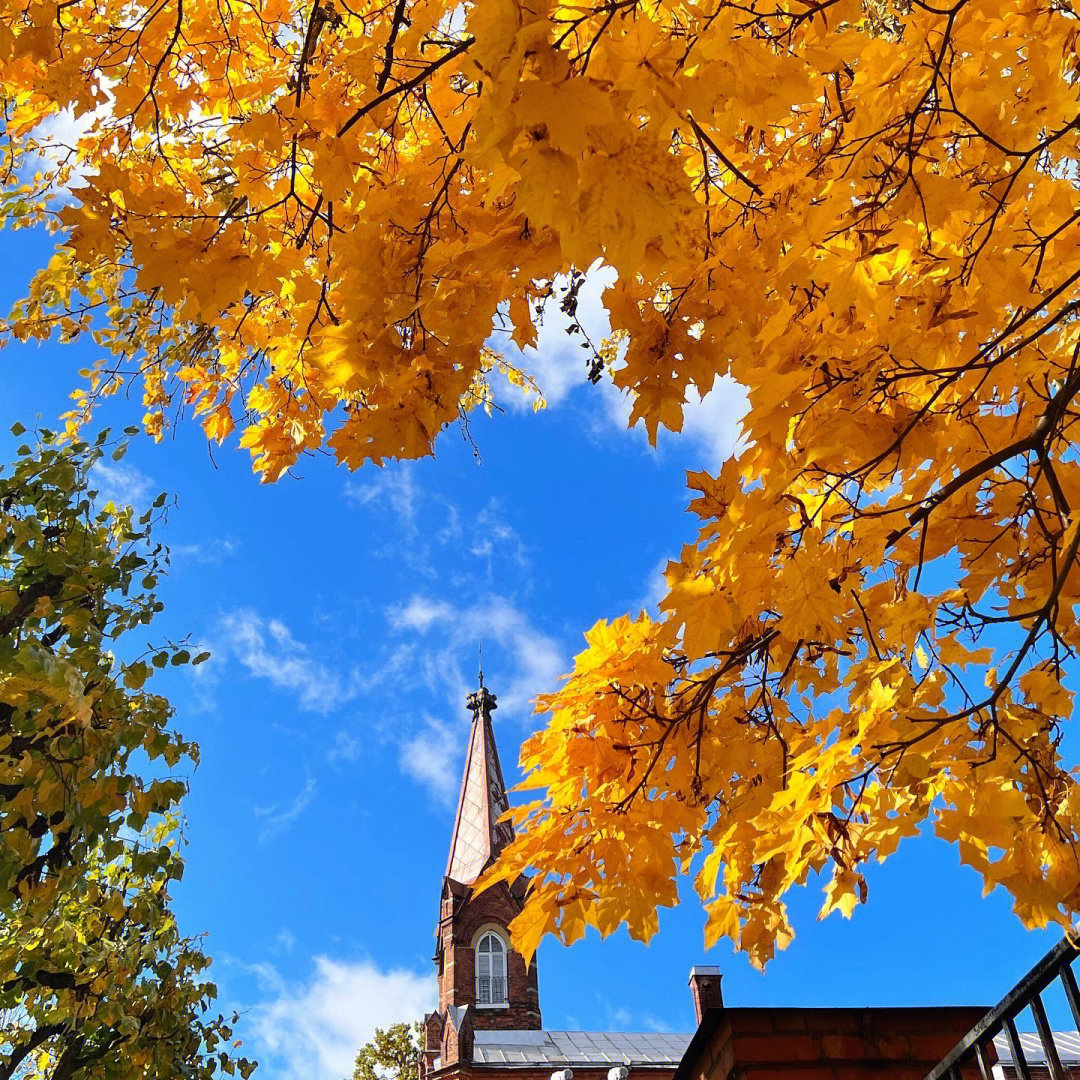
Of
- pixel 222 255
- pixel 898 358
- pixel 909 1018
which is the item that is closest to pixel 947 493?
pixel 898 358

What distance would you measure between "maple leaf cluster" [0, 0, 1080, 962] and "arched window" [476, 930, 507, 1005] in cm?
2094

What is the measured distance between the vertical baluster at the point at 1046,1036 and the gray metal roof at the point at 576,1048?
16944mm

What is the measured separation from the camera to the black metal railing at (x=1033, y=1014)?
1.43 m

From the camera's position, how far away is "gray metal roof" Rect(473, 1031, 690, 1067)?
53.4 feet

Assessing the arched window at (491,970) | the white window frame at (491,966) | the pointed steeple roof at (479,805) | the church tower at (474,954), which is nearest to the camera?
the church tower at (474,954)

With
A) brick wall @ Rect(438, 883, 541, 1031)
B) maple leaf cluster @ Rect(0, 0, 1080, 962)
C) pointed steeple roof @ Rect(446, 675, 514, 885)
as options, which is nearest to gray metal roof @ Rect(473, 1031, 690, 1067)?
brick wall @ Rect(438, 883, 541, 1031)

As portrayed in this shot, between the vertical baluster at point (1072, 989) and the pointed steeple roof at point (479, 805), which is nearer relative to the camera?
the vertical baluster at point (1072, 989)

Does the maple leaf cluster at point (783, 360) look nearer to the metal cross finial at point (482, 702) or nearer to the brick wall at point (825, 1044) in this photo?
the brick wall at point (825, 1044)

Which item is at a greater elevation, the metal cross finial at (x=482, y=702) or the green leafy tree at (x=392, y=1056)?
the metal cross finial at (x=482, y=702)

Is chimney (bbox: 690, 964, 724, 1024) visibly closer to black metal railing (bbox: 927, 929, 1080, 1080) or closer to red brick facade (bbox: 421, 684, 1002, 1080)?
red brick facade (bbox: 421, 684, 1002, 1080)

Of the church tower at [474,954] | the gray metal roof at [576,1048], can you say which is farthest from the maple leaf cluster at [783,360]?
the gray metal roof at [576,1048]

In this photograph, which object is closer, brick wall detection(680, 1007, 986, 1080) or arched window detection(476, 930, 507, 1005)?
brick wall detection(680, 1007, 986, 1080)

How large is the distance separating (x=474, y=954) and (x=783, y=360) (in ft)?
73.4

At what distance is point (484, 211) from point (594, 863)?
139cm
